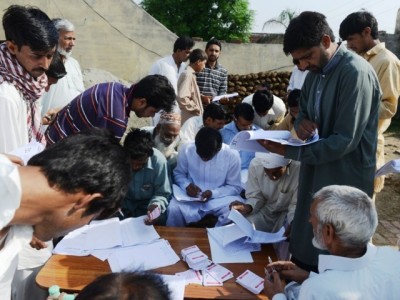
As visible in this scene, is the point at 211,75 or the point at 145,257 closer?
the point at 145,257

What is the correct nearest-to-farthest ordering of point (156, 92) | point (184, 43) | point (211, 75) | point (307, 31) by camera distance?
point (307, 31)
point (156, 92)
point (184, 43)
point (211, 75)

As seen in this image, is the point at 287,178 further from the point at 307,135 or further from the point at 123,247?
the point at 123,247

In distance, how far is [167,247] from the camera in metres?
2.34

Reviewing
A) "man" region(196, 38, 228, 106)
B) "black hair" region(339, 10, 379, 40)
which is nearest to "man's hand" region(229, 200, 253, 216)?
"black hair" region(339, 10, 379, 40)

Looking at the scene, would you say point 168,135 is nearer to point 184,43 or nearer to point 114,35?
point 184,43

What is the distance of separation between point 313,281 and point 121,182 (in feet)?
2.90

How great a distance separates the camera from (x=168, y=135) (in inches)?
148

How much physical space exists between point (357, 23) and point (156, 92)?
1.57 metres

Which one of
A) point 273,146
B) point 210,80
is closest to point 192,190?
point 273,146

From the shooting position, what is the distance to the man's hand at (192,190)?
10.8ft

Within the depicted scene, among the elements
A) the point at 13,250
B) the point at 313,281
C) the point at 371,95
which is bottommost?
the point at 313,281

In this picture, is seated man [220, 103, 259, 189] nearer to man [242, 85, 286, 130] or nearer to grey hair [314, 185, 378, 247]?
man [242, 85, 286, 130]

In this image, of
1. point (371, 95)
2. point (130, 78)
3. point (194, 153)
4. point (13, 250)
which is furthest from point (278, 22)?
point (13, 250)

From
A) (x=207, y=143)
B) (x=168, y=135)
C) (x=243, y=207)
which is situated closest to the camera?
(x=243, y=207)
